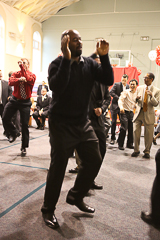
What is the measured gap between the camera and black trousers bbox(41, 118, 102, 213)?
188 centimetres

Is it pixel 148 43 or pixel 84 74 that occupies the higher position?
pixel 148 43

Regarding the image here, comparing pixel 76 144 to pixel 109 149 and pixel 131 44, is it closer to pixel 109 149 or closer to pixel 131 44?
pixel 109 149

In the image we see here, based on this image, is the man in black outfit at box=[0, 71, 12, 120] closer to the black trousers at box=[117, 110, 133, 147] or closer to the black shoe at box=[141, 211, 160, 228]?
the black trousers at box=[117, 110, 133, 147]

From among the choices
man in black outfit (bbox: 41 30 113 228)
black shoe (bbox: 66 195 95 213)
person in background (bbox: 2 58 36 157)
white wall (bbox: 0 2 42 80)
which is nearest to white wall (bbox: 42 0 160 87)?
white wall (bbox: 0 2 42 80)

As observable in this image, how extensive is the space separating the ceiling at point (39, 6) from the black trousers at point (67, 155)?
14.6 m

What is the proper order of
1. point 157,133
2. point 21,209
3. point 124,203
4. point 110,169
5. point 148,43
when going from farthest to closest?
point 148,43 → point 157,133 → point 110,169 → point 124,203 → point 21,209

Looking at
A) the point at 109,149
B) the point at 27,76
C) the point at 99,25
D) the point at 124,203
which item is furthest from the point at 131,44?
the point at 124,203

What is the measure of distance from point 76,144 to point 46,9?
657 inches

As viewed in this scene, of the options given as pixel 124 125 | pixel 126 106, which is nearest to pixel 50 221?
pixel 124 125

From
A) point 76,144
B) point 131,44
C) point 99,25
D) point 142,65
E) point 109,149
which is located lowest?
point 109,149

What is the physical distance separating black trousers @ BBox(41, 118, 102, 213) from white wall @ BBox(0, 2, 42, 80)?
1354 cm

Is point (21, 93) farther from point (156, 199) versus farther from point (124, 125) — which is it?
point (156, 199)

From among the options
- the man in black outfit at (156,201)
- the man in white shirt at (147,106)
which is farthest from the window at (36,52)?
the man in black outfit at (156,201)

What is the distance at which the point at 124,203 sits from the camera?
8.41 ft
